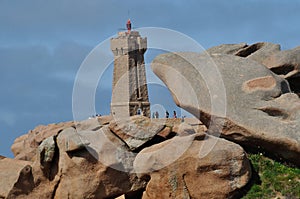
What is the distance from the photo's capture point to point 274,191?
20.8 metres

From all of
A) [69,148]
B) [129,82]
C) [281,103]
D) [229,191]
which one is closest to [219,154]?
[229,191]

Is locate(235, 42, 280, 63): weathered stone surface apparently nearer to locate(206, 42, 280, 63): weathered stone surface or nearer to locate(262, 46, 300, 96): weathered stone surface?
locate(206, 42, 280, 63): weathered stone surface

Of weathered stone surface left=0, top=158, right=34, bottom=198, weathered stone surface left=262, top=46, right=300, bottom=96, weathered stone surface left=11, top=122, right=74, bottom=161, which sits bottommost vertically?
weathered stone surface left=11, top=122, right=74, bottom=161

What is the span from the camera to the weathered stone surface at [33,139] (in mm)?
39091

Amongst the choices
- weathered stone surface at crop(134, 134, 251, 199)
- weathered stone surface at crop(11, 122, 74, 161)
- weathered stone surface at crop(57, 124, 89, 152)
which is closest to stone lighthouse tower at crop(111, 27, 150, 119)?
weathered stone surface at crop(11, 122, 74, 161)

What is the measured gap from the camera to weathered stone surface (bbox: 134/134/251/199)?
20875 mm

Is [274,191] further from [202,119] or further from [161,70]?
[161,70]

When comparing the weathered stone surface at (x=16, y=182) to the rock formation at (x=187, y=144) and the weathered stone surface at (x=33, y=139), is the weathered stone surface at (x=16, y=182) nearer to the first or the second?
the rock formation at (x=187, y=144)

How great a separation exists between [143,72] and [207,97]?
36611mm

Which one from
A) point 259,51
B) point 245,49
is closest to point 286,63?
point 259,51

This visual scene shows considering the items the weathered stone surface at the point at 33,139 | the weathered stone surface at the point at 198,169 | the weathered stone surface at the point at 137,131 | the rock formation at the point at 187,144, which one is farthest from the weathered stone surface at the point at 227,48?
the weathered stone surface at the point at 33,139

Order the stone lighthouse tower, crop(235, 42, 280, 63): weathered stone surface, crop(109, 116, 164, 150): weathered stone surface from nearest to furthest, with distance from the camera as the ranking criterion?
1. crop(109, 116, 164, 150): weathered stone surface
2. crop(235, 42, 280, 63): weathered stone surface
3. the stone lighthouse tower

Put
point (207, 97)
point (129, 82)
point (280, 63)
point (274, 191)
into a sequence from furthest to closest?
point (129, 82) → point (280, 63) → point (207, 97) → point (274, 191)

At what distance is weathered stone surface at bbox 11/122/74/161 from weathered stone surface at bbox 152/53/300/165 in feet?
52.1
